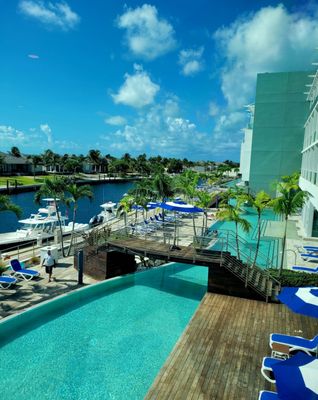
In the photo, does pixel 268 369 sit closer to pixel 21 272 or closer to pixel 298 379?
pixel 298 379

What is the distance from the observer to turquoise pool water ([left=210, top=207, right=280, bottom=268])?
13429 millimetres

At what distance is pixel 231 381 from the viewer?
6.47 meters

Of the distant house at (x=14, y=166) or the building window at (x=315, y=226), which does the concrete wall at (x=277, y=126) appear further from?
the distant house at (x=14, y=166)

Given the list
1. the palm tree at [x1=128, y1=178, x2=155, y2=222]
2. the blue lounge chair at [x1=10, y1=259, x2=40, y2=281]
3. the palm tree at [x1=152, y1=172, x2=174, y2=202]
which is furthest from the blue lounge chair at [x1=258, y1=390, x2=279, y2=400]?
the palm tree at [x1=152, y1=172, x2=174, y2=202]

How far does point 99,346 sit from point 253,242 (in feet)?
46.4

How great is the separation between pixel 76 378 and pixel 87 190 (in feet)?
41.1

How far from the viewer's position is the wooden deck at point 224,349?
6182 mm

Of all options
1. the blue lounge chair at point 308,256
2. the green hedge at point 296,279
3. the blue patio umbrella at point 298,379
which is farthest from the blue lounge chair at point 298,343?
the blue lounge chair at point 308,256

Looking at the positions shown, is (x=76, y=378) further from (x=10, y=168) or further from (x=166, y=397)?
(x=10, y=168)

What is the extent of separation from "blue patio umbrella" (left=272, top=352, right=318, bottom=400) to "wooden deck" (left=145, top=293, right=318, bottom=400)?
67.6 inches

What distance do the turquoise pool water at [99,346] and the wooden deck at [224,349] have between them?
1073mm

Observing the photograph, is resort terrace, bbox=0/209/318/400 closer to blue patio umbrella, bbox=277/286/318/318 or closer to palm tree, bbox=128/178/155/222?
blue patio umbrella, bbox=277/286/318/318

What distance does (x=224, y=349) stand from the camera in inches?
304

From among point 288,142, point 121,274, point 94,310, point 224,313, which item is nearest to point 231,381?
point 224,313
